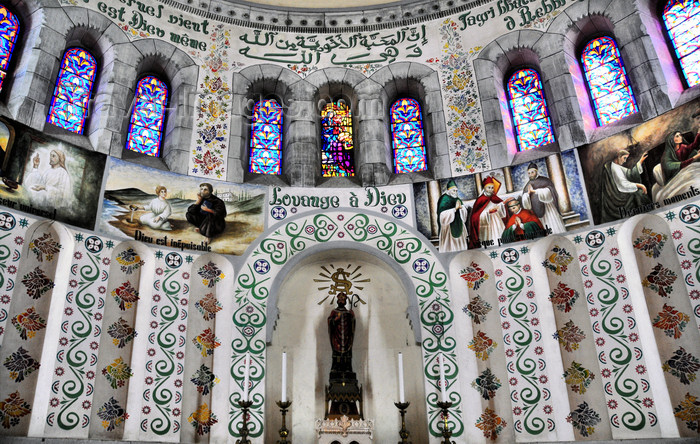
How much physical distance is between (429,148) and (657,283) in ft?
15.1

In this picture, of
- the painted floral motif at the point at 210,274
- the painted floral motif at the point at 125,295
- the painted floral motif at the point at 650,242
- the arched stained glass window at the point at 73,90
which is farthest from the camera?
the arched stained glass window at the point at 73,90

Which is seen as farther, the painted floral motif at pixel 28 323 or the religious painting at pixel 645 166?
the religious painting at pixel 645 166

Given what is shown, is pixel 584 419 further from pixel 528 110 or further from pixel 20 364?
pixel 20 364

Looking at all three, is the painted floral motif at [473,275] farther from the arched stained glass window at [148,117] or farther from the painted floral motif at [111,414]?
the arched stained glass window at [148,117]

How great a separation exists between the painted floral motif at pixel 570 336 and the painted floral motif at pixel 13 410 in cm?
735

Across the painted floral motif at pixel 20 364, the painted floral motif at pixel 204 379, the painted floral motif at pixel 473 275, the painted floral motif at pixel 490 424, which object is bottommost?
the painted floral motif at pixel 490 424

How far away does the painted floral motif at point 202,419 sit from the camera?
8.66 metres

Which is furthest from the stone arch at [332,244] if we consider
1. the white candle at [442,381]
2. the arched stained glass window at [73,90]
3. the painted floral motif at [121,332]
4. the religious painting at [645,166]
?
the arched stained glass window at [73,90]

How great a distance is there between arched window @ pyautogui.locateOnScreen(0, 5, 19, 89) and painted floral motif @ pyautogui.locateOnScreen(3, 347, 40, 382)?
182 inches

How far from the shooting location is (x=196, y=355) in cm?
906

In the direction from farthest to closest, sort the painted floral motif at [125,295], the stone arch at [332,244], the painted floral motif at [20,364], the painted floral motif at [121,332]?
the stone arch at [332,244] → the painted floral motif at [125,295] → the painted floral motif at [121,332] → the painted floral motif at [20,364]

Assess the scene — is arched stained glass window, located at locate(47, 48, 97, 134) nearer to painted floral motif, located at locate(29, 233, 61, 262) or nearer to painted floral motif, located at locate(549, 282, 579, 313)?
painted floral motif, located at locate(29, 233, 61, 262)

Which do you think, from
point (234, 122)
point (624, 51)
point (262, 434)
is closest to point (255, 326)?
point (262, 434)

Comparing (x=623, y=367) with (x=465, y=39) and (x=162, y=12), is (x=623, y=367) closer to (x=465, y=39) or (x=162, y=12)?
(x=465, y=39)
